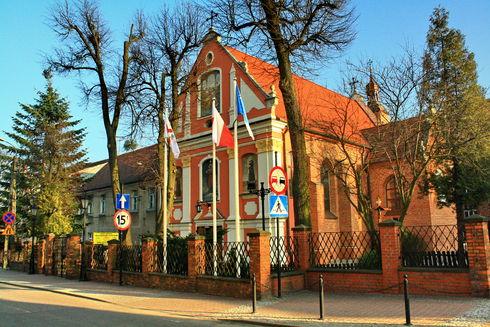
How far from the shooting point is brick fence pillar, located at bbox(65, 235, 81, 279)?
840 inches

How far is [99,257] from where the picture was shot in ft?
68.3

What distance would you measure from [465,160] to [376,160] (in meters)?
10.1

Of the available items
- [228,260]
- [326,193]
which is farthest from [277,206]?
[326,193]

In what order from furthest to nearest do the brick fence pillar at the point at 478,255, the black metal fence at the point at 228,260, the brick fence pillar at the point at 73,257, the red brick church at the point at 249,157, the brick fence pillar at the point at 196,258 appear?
1. the red brick church at the point at 249,157
2. the brick fence pillar at the point at 73,257
3. the brick fence pillar at the point at 196,258
4. the black metal fence at the point at 228,260
5. the brick fence pillar at the point at 478,255

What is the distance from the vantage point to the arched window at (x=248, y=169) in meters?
25.7

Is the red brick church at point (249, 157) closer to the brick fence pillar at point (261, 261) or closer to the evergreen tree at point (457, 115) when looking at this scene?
the evergreen tree at point (457, 115)

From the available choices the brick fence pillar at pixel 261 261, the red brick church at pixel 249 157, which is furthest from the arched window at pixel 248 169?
the brick fence pillar at pixel 261 261

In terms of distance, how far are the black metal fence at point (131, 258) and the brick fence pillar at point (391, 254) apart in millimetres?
9842

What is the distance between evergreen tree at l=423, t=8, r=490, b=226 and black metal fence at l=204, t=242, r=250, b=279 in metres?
7.90

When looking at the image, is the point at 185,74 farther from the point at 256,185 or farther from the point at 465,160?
the point at 465,160

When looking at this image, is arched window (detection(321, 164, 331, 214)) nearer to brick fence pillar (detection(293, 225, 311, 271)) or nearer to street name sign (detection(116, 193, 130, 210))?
brick fence pillar (detection(293, 225, 311, 271))

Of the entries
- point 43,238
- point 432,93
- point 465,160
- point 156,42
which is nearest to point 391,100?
point 432,93

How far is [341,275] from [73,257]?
1407cm

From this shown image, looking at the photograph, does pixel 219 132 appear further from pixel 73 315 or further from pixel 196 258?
pixel 73 315
